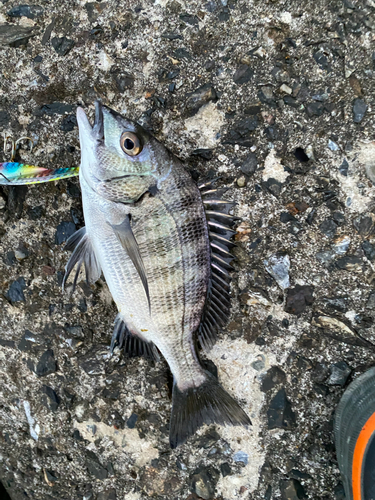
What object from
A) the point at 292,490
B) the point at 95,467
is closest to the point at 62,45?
the point at 95,467

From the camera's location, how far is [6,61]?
74.0 inches

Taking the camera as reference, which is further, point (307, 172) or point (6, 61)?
point (6, 61)

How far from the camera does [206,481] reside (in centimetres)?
193

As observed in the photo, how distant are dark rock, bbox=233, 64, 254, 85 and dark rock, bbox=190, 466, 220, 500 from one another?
2.34 metres

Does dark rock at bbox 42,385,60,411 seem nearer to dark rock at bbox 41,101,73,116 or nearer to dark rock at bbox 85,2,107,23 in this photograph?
dark rock at bbox 41,101,73,116

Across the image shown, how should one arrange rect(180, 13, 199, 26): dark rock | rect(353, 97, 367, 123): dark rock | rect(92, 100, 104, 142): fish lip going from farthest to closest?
rect(180, 13, 199, 26): dark rock, rect(353, 97, 367, 123): dark rock, rect(92, 100, 104, 142): fish lip

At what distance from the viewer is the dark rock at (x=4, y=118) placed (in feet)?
6.29

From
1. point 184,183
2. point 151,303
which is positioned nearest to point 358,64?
point 184,183

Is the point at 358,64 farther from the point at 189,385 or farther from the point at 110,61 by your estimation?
the point at 189,385

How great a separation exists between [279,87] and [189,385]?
173cm

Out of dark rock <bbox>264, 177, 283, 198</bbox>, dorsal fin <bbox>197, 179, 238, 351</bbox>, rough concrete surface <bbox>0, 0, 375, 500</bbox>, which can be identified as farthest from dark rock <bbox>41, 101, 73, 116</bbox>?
dark rock <bbox>264, 177, 283, 198</bbox>

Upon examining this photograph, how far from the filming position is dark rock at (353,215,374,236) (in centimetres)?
166

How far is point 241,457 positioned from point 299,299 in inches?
41.5

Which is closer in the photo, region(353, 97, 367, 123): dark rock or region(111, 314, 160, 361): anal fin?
region(353, 97, 367, 123): dark rock
